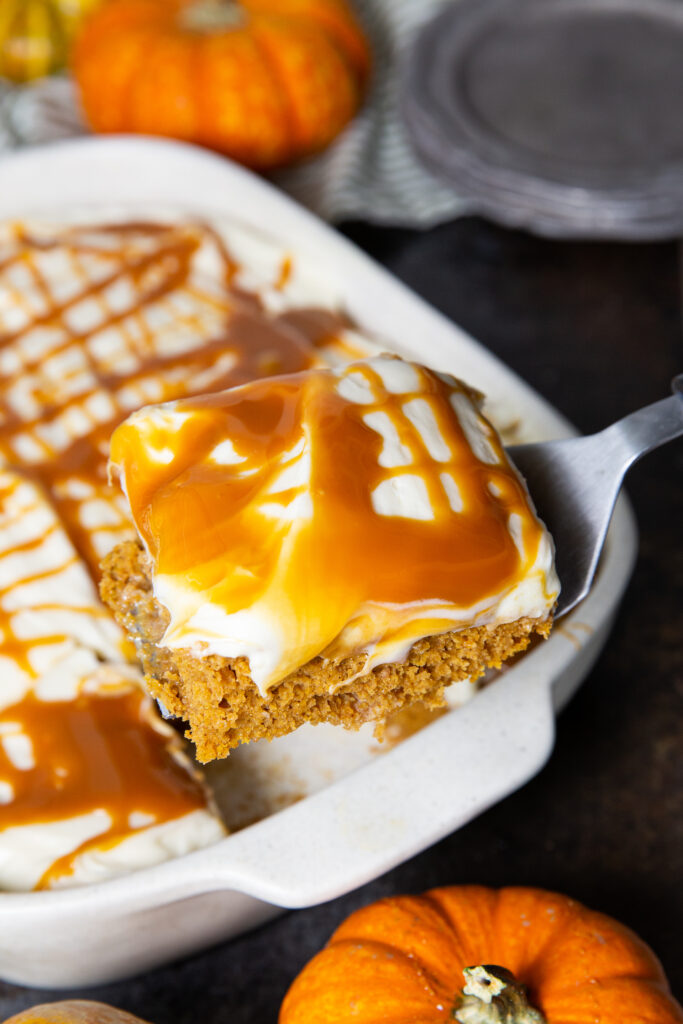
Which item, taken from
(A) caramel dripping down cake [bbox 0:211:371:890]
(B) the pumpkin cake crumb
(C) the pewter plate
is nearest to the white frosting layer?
(A) caramel dripping down cake [bbox 0:211:371:890]

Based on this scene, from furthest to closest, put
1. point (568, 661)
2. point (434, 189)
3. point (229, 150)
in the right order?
1. point (434, 189)
2. point (229, 150)
3. point (568, 661)

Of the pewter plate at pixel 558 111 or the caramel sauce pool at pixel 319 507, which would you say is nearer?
the caramel sauce pool at pixel 319 507

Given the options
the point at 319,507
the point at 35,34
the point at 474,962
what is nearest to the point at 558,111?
the point at 35,34

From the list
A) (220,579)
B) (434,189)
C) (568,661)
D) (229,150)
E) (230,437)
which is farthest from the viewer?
(434,189)

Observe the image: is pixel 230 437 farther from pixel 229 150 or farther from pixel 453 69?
pixel 453 69

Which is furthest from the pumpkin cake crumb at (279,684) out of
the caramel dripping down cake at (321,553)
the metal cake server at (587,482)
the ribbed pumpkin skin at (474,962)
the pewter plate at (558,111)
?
the pewter plate at (558,111)

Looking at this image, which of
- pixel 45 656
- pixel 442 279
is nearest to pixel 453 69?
pixel 442 279

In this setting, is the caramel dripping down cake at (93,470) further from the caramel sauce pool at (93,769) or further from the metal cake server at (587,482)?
the metal cake server at (587,482)
